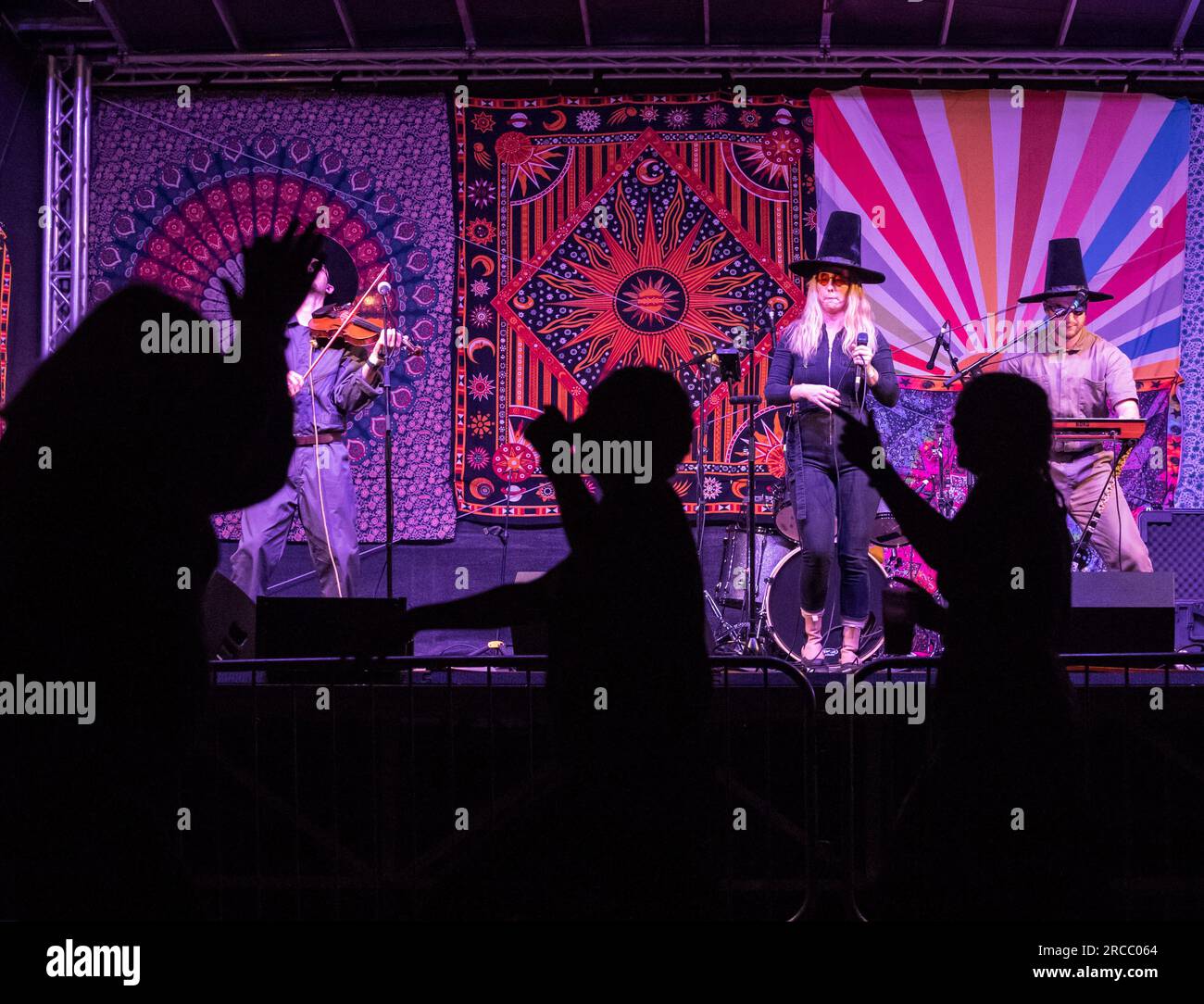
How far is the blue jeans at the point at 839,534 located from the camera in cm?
538

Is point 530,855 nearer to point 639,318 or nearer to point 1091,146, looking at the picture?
point 639,318

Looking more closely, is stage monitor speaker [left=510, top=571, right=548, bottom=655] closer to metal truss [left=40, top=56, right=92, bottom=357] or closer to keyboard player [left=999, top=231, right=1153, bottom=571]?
keyboard player [left=999, top=231, right=1153, bottom=571]

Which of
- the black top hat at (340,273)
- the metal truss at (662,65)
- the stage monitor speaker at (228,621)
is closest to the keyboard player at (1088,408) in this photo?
the metal truss at (662,65)

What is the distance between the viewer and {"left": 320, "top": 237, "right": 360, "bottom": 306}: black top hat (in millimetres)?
6911

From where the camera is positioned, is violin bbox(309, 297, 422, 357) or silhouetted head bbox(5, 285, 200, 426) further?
violin bbox(309, 297, 422, 357)

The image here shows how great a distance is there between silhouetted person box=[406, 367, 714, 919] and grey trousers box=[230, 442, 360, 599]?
12.9 ft

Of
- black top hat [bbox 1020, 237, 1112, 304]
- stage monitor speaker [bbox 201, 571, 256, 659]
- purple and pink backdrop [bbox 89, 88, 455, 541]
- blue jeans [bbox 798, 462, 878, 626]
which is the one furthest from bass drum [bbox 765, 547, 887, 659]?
stage monitor speaker [bbox 201, 571, 256, 659]

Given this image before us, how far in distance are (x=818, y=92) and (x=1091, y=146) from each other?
190cm

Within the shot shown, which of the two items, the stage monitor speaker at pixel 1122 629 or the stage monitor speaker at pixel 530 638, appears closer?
the stage monitor speaker at pixel 1122 629

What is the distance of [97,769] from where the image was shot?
1.93 m

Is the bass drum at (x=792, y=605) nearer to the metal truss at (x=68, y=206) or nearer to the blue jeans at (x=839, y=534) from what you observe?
the blue jeans at (x=839, y=534)

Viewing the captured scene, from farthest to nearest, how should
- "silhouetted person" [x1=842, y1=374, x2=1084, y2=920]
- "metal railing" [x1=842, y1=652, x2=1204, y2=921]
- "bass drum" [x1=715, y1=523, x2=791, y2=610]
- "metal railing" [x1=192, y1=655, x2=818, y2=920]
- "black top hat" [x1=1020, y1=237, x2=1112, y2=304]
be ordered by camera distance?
"black top hat" [x1=1020, y1=237, x2=1112, y2=304]
"bass drum" [x1=715, y1=523, x2=791, y2=610]
"metal railing" [x1=192, y1=655, x2=818, y2=920]
"metal railing" [x1=842, y1=652, x2=1204, y2=921]
"silhouetted person" [x1=842, y1=374, x2=1084, y2=920]

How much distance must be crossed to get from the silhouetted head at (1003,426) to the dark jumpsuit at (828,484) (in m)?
2.70
